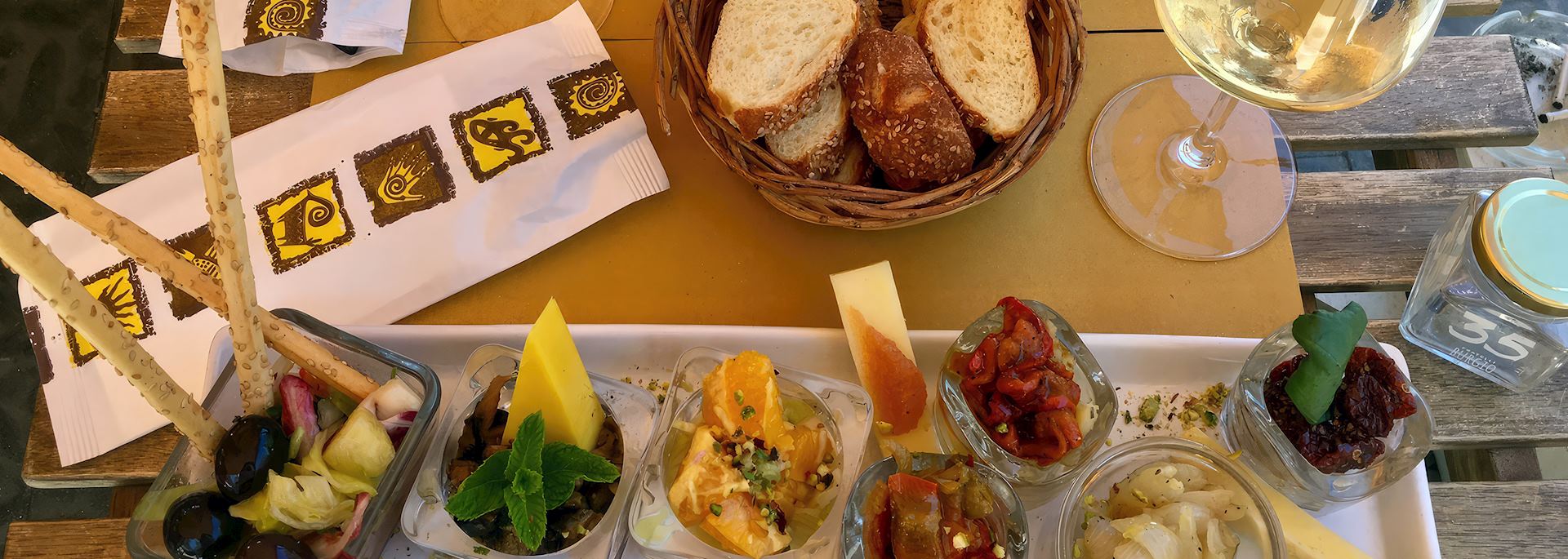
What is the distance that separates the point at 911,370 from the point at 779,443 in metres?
0.20

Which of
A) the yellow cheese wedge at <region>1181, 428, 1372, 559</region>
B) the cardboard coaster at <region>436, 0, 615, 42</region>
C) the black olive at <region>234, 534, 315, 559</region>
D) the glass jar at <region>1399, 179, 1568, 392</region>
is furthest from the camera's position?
the cardboard coaster at <region>436, 0, 615, 42</region>

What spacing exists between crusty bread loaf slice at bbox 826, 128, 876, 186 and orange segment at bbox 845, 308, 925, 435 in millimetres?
263

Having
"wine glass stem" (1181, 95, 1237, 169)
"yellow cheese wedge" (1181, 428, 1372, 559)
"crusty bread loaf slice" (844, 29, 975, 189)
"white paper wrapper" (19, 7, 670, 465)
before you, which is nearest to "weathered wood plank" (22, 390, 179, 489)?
"white paper wrapper" (19, 7, 670, 465)

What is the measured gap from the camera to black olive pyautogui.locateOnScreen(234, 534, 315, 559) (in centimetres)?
78

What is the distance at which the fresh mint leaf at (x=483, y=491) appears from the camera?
2.61 ft

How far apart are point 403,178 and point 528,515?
2.00 feet

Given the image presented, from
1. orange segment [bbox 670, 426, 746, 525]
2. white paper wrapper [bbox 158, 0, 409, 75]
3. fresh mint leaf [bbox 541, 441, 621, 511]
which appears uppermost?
white paper wrapper [bbox 158, 0, 409, 75]

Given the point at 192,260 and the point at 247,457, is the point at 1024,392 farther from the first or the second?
the point at 192,260

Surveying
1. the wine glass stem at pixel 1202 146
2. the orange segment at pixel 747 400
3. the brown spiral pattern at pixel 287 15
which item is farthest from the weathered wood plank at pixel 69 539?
the wine glass stem at pixel 1202 146

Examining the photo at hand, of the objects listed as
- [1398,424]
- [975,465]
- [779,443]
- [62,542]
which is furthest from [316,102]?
[1398,424]

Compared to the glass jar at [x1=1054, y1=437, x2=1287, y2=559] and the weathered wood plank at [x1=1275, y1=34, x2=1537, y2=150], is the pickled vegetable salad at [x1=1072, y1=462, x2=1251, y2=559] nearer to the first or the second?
the glass jar at [x1=1054, y1=437, x2=1287, y2=559]

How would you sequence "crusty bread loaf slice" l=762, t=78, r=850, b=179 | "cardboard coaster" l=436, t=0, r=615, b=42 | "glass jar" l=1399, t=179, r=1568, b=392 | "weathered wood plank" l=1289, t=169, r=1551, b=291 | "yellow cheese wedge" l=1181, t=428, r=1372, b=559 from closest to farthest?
"yellow cheese wedge" l=1181, t=428, r=1372, b=559 → "glass jar" l=1399, t=179, r=1568, b=392 → "crusty bread loaf slice" l=762, t=78, r=850, b=179 → "weathered wood plank" l=1289, t=169, r=1551, b=291 → "cardboard coaster" l=436, t=0, r=615, b=42

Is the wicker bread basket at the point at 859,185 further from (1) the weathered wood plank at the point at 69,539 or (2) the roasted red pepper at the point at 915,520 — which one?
(1) the weathered wood plank at the point at 69,539

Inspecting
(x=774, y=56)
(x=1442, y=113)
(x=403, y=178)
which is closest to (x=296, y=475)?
(x=403, y=178)
